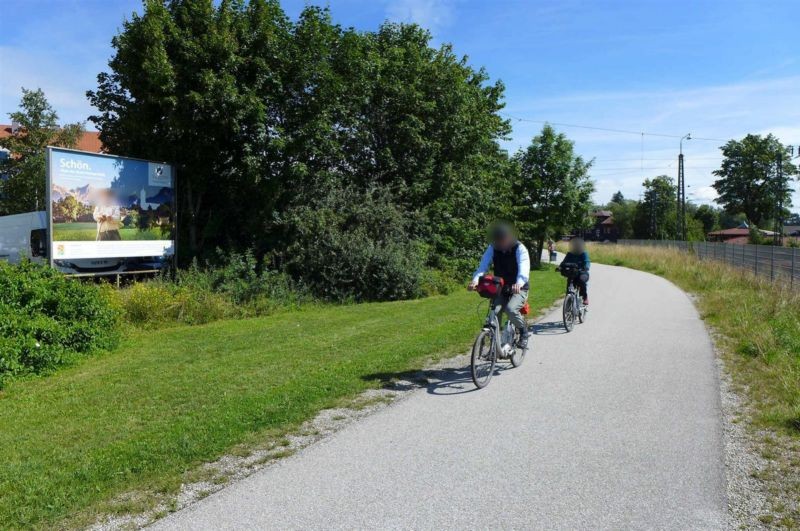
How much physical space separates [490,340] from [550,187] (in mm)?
31635

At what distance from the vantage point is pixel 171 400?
21.5ft

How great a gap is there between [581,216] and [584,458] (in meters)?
35.2

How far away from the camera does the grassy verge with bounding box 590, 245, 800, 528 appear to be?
4461 mm

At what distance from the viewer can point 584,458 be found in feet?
15.6

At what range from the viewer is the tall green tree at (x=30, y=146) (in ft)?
94.9

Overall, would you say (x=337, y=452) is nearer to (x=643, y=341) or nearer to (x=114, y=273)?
(x=643, y=341)

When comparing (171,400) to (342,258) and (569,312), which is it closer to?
(569,312)

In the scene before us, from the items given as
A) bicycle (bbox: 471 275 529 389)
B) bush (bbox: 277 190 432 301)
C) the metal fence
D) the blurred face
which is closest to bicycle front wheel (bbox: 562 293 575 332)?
bicycle (bbox: 471 275 529 389)

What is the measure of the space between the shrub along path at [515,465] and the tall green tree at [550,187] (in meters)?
30.3

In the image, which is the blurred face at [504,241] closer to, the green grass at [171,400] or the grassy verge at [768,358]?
the green grass at [171,400]

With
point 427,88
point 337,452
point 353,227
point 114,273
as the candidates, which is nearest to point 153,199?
point 114,273

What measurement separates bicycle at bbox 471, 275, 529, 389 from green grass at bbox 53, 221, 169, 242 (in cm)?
1108

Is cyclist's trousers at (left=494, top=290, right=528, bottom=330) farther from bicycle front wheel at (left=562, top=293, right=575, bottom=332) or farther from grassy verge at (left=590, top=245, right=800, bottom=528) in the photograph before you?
bicycle front wheel at (left=562, top=293, right=575, bottom=332)

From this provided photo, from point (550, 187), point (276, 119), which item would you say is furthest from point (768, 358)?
point (550, 187)
